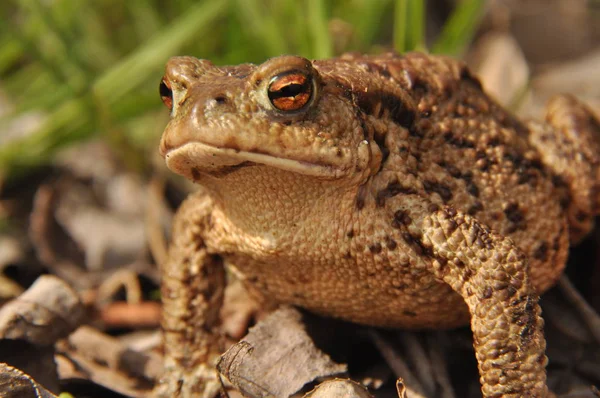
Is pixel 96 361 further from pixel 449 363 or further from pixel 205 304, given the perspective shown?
pixel 449 363

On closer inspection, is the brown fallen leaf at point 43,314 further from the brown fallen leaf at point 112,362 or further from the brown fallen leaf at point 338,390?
the brown fallen leaf at point 338,390

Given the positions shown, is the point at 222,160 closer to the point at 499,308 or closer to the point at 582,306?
the point at 499,308

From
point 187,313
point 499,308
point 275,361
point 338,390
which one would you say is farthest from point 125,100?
point 499,308

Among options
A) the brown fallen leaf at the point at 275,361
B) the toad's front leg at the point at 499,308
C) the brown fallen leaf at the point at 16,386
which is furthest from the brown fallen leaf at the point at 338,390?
the brown fallen leaf at the point at 16,386

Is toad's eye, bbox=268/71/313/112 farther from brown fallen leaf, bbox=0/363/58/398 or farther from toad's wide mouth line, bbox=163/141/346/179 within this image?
brown fallen leaf, bbox=0/363/58/398

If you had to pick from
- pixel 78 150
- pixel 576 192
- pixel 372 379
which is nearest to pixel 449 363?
pixel 372 379

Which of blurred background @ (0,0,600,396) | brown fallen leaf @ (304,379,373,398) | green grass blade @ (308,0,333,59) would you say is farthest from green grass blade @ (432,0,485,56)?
brown fallen leaf @ (304,379,373,398)
